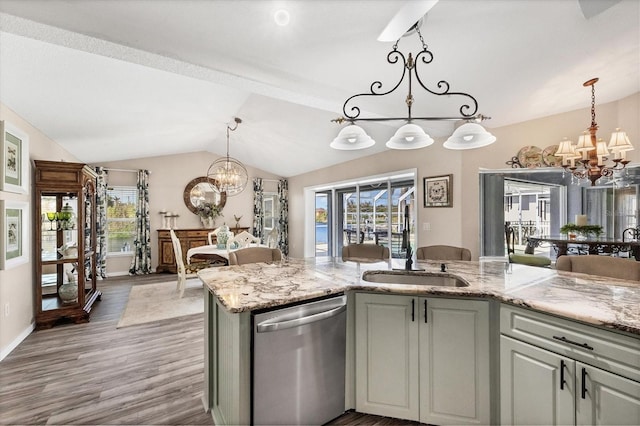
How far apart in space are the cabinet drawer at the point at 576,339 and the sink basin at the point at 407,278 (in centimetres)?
55

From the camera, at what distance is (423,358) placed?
5.70ft

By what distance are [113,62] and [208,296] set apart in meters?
2.16

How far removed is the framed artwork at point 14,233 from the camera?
2676mm

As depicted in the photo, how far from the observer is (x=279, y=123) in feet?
16.1

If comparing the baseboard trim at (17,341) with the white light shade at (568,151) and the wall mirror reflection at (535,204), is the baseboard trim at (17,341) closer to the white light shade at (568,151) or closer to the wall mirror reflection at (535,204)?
the wall mirror reflection at (535,204)

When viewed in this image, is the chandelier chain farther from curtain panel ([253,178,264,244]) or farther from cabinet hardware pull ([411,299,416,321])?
curtain panel ([253,178,264,244])

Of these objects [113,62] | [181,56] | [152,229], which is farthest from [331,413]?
[152,229]

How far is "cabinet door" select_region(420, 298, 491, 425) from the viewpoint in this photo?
166 centimetres

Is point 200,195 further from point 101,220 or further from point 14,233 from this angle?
point 14,233

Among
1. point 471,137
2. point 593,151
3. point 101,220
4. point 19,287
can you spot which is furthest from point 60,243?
point 593,151

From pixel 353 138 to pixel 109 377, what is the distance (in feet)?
8.95

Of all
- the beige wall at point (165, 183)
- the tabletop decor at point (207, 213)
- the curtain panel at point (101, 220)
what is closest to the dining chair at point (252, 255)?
the tabletop decor at point (207, 213)

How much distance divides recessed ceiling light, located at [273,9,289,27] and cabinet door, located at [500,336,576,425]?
225 cm

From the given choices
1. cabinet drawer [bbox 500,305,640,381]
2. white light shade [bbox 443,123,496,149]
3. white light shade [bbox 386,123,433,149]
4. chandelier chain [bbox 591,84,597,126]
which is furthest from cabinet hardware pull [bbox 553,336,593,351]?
chandelier chain [bbox 591,84,597,126]
